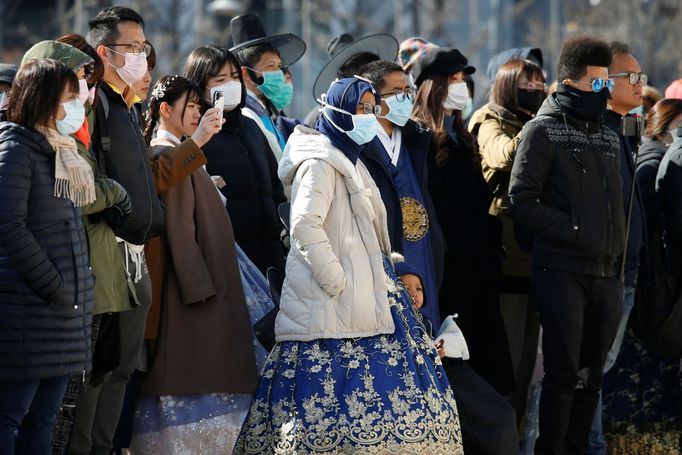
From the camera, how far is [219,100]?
6949mm

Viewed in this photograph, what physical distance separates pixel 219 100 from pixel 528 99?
2.38 m

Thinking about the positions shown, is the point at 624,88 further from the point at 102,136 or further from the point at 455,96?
the point at 102,136

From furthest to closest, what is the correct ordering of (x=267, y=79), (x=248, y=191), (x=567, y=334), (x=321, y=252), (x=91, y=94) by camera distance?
(x=267, y=79) < (x=248, y=191) < (x=567, y=334) < (x=321, y=252) < (x=91, y=94)

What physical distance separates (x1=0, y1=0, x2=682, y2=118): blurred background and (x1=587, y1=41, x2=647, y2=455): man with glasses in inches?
651

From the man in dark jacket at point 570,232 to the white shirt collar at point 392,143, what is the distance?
26.3 inches

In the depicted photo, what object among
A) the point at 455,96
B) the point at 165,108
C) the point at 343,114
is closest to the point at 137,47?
the point at 165,108

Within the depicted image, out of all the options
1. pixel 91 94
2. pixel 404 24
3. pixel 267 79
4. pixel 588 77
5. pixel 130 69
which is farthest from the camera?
→ pixel 404 24

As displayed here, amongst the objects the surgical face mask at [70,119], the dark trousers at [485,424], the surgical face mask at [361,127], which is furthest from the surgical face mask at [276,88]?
the surgical face mask at [70,119]

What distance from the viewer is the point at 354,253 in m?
6.50

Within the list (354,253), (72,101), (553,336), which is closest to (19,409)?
(72,101)

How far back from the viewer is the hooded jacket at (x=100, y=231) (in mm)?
6051

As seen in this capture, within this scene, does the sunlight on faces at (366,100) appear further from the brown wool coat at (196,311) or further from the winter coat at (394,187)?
the brown wool coat at (196,311)

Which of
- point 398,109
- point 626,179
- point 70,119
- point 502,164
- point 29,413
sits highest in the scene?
point 70,119

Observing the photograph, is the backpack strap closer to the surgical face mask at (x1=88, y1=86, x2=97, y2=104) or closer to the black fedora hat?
the surgical face mask at (x1=88, y1=86, x2=97, y2=104)
